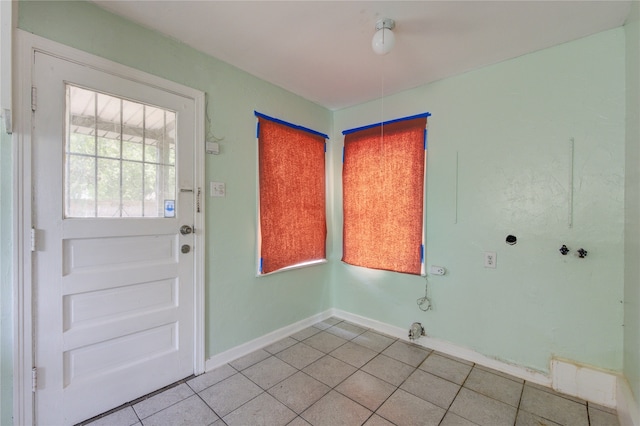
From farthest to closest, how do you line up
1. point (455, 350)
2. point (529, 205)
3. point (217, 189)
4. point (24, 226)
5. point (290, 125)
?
1. point (290, 125)
2. point (455, 350)
3. point (217, 189)
4. point (529, 205)
5. point (24, 226)

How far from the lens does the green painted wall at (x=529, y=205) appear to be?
69.1 inches

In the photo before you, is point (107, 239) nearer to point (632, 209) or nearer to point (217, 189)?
point (217, 189)

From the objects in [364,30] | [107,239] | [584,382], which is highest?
[364,30]

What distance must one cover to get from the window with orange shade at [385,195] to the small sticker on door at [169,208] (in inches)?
68.3

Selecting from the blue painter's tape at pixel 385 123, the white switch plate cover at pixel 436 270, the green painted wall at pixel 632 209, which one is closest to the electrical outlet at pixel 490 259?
the white switch plate cover at pixel 436 270

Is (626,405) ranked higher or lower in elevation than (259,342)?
higher

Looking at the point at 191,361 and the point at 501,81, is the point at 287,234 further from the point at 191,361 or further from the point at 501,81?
the point at 501,81

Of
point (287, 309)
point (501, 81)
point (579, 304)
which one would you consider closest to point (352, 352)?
point (287, 309)

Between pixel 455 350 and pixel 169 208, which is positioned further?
pixel 455 350

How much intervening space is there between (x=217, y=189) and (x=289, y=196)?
75cm

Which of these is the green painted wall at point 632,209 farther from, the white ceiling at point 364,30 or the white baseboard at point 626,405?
the white ceiling at point 364,30

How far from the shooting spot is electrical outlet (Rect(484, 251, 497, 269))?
2.15 m

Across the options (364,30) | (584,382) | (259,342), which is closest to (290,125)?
(364,30)

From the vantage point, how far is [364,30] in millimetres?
1782
